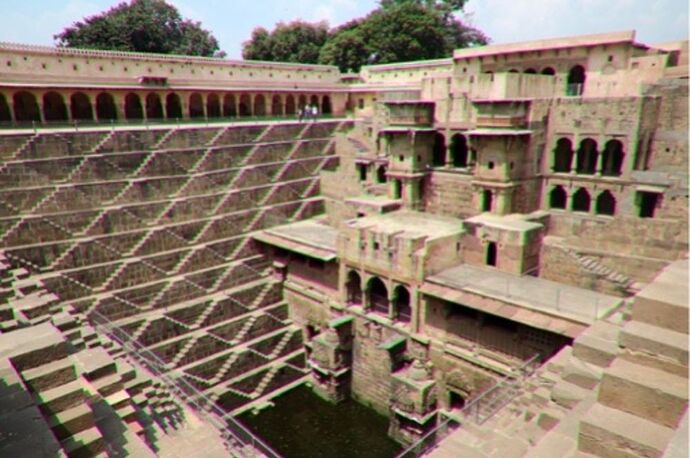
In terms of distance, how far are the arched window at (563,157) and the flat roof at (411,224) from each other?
5.21 m

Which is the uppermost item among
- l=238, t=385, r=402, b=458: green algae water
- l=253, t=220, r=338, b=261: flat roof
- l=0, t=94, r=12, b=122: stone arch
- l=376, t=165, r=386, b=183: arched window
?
l=0, t=94, r=12, b=122: stone arch

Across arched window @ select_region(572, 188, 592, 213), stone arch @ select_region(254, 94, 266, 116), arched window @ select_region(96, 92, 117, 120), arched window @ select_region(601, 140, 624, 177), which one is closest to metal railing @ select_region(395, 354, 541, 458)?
arched window @ select_region(572, 188, 592, 213)

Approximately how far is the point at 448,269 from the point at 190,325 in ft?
36.6

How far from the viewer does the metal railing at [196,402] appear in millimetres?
12414

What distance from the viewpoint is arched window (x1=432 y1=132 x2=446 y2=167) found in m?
25.1

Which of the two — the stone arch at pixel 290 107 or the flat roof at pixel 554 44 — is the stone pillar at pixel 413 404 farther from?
the stone arch at pixel 290 107

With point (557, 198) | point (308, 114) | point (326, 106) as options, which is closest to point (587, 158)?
point (557, 198)

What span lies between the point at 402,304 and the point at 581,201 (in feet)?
32.5

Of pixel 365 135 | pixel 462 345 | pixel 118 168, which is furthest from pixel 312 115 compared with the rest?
pixel 462 345

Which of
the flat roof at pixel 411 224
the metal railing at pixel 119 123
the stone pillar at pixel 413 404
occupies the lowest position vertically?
the stone pillar at pixel 413 404

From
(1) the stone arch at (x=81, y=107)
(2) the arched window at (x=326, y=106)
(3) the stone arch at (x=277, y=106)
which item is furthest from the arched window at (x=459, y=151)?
(1) the stone arch at (x=81, y=107)

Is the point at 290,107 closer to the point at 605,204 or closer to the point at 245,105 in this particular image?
the point at 245,105

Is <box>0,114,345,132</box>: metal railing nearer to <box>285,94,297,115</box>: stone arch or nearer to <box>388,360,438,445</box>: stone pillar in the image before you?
<box>285,94,297,115</box>: stone arch

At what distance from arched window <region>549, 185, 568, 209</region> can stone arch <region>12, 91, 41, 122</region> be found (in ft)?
87.5
